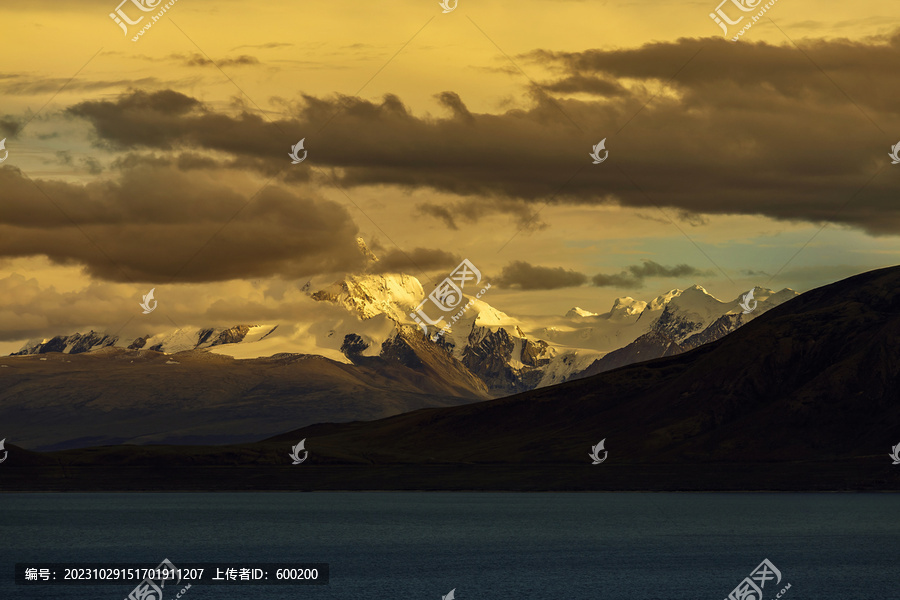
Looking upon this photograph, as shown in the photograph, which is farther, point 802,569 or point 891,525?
point 891,525

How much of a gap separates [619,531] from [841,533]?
116 ft

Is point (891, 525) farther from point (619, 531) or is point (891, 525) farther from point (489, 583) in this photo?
point (489, 583)

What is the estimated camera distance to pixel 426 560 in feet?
487

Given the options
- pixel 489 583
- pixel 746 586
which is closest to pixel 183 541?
pixel 489 583

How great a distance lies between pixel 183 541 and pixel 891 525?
11850cm

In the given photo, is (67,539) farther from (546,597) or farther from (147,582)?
(546,597)

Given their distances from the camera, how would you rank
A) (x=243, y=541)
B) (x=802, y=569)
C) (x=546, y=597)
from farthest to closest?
(x=243, y=541) < (x=802, y=569) < (x=546, y=597)

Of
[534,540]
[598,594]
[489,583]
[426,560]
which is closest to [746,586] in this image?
[598,594]

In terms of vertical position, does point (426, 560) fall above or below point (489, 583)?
above

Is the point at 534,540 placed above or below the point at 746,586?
above

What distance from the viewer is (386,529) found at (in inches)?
7830

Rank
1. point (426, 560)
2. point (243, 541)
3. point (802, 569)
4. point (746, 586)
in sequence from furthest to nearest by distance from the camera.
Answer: point (243, 541)
point (426, 560)
point (802, 569)
point (746, 586)

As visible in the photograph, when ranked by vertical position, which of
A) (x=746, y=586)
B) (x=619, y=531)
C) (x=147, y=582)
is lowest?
(x=746, y=586)

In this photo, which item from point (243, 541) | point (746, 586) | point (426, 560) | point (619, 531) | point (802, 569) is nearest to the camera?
point (746, 586)
